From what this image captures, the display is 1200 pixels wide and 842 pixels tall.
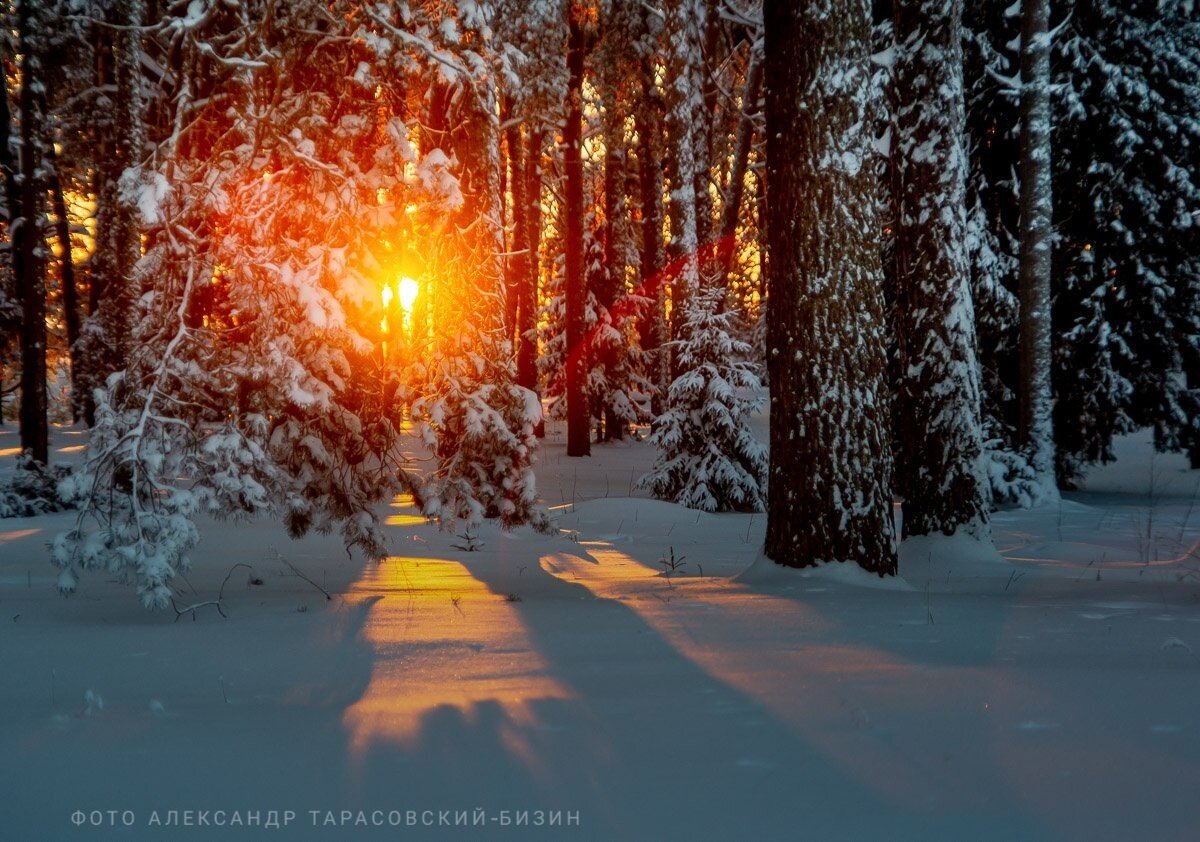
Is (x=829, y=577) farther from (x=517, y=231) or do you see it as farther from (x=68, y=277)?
(x=68, y=277)

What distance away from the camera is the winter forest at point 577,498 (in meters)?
3.05

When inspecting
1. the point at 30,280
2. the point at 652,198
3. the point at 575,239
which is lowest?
the point at 30,280

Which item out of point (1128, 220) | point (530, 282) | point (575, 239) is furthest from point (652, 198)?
point (1128, 220)

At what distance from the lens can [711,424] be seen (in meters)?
14.6

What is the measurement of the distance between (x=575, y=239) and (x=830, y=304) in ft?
51.4

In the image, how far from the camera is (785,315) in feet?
21.3

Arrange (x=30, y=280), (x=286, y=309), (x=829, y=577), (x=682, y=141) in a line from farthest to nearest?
(x=682, y=141) → (x=30, y=280) → (x=286, y=309) → (x=829, y=577)

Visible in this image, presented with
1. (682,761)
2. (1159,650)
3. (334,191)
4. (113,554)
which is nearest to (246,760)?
(682,761)

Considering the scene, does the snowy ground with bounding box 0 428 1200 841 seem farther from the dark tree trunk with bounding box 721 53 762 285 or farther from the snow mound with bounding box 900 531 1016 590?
the dark tree trunk with bounding box 721 53 762 285

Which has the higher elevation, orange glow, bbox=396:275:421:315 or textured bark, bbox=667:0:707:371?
textured bark, bbox=667:0:707:371

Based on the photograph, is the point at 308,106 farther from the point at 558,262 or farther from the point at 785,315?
the point at 558,262

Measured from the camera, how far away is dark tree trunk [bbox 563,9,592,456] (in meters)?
20.7

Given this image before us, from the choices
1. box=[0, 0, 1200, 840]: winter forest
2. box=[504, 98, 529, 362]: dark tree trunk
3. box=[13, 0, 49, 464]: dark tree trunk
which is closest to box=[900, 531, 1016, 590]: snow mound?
box=[0, 0, 1200, 840]: winter forest

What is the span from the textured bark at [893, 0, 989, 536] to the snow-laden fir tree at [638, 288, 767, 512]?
18.2 feet
